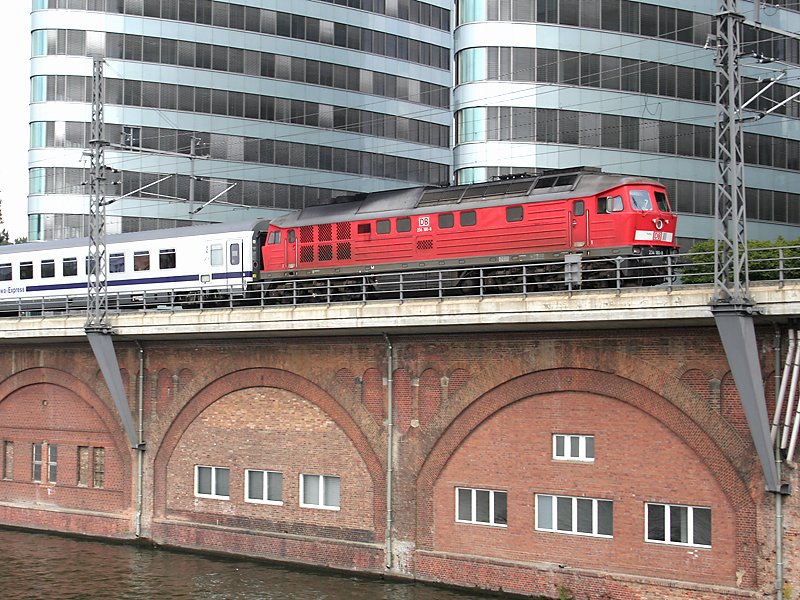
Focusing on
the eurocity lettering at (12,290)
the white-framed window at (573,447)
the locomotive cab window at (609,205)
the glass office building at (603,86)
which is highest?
the glass office building at (603,86)

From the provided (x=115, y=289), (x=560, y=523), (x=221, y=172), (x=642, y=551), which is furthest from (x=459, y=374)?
(x=221, y=172)

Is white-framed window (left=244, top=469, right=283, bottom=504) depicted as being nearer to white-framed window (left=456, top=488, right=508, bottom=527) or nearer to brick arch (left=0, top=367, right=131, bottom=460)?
brick arch (left=0, top=367, right=131, bottom=460)

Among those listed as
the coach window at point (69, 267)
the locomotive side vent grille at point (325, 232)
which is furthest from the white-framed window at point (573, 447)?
the coach window at point (69, 267)

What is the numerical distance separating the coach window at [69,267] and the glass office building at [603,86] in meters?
24.1

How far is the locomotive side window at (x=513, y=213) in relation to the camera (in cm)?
3281

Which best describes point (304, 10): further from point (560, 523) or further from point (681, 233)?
point (560, 523)

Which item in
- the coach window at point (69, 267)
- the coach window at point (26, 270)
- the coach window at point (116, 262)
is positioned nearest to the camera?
the coach window at point (116, 262)

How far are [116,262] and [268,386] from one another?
12967mm

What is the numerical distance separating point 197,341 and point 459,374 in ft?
33.9

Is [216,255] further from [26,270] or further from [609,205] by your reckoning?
[609,205]

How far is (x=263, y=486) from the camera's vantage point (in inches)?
1358

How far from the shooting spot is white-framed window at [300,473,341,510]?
3275 centimetres

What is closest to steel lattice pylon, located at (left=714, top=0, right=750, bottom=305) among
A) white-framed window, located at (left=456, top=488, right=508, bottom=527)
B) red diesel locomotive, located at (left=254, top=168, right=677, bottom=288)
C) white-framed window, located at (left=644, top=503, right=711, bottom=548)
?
red diesel locomotive, located at (left=254, top=168, right=677, bottom=288)

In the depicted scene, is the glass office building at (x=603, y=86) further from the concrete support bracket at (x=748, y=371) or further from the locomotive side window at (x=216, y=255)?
the concrete support bracket at (x=748, y=371)
